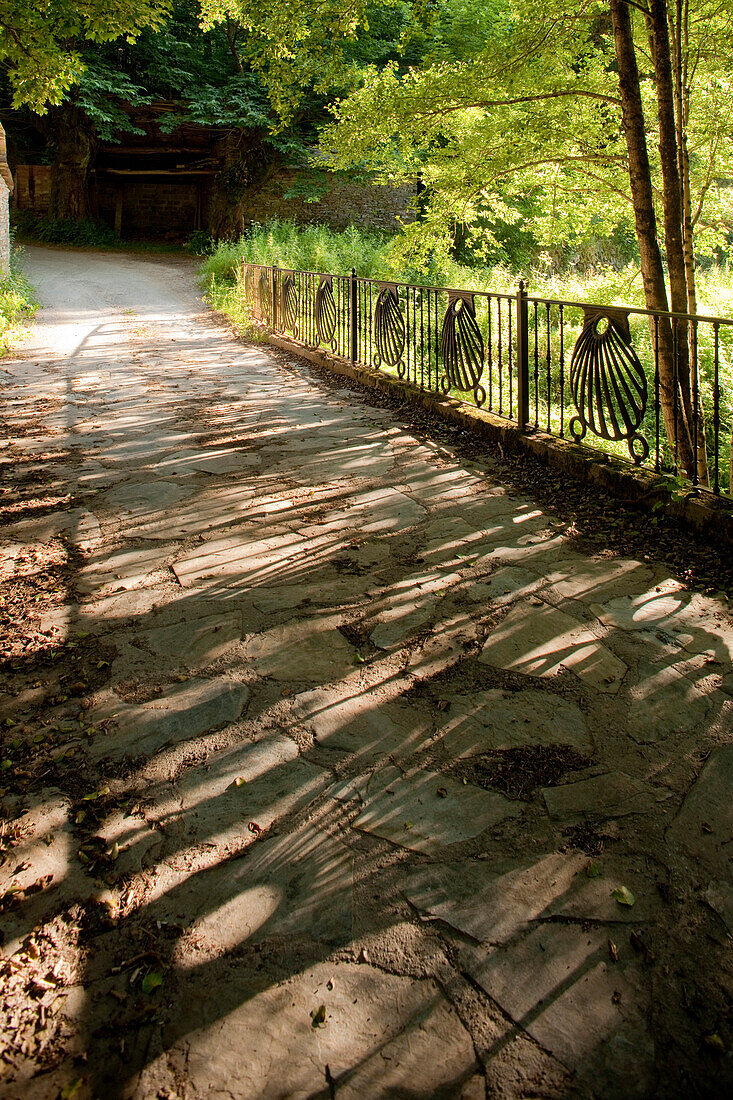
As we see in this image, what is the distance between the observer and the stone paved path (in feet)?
5.41

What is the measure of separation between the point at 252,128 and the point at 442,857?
29292mm

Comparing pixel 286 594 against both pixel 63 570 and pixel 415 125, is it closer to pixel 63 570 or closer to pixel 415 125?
pixel 63 570

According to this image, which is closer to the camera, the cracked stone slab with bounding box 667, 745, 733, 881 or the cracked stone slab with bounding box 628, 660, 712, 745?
the cracked stone slab with bounding box 667, 745, 733, 881

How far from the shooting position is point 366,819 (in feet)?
7.47

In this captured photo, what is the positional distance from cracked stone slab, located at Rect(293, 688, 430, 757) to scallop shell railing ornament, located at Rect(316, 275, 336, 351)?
853cm

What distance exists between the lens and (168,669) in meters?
3.10

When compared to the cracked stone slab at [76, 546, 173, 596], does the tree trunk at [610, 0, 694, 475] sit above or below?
above

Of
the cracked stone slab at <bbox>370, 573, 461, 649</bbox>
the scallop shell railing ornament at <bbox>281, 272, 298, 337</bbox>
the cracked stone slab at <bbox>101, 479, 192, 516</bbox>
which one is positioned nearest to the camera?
the cracked stone slab at <bbox>370, 573, 461, 649</bbox>

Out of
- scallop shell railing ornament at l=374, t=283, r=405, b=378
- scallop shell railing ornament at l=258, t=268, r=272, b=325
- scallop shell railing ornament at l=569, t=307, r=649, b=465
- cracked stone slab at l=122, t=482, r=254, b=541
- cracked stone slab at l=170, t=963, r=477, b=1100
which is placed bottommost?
cracked stone slab at l=170, t=963, r=477, b=1100

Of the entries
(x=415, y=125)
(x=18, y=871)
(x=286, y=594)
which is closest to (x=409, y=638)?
(x=286, y=594)

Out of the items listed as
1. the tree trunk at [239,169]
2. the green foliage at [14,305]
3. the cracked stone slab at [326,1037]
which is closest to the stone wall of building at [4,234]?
the green foliage at [14,305]

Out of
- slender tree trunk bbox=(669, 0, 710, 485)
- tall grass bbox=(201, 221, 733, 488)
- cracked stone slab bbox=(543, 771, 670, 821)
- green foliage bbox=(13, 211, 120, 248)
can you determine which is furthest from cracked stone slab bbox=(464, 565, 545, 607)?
green foliage bbox=(13, 211, 120, 248)

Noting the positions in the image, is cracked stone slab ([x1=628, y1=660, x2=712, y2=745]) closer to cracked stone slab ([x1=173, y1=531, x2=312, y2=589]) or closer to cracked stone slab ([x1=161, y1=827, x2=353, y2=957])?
cracked stone slab ([x1=161, y1=827, x2=353, y2=957])

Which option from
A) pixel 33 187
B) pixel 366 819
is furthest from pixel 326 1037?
pixel 33 187
